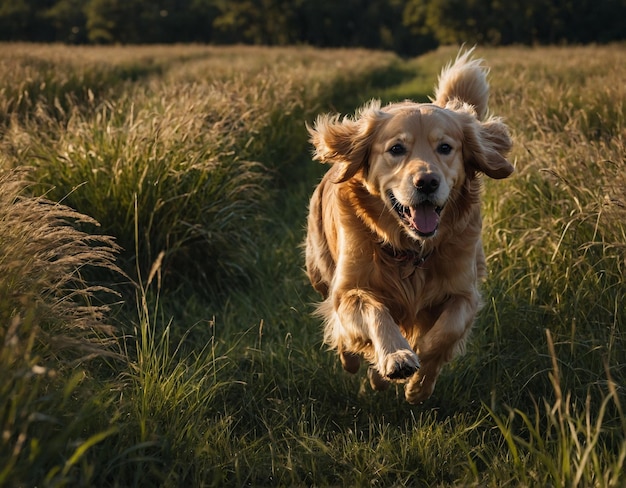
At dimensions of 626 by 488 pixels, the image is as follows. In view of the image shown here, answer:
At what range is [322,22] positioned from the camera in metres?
56.7

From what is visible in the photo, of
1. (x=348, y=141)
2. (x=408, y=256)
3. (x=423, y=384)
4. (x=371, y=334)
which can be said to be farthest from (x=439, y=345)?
(x=348, y=141)

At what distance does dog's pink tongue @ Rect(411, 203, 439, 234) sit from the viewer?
3.06 m

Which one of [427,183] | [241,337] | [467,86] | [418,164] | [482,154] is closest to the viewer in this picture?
[427,183]

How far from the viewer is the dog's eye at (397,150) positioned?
3242mm

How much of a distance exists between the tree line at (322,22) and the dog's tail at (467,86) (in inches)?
1890

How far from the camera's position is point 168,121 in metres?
4.80

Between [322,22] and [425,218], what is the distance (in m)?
56.3

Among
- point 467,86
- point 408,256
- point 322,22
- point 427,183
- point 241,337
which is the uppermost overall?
point 322,22

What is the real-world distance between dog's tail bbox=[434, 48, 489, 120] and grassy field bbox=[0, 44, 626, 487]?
595 millimetres

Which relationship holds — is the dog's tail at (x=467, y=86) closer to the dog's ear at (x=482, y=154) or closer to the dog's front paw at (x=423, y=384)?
the dog's ear at (x=482, y=154)

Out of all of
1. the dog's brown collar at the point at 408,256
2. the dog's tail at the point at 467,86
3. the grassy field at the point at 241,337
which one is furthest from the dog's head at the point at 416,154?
the grassy field at the point at 241,337

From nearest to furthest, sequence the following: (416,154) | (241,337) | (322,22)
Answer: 1. (416,154)
2. (241,337)
3. (322,22)

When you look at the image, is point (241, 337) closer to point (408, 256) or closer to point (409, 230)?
point (408, 256)

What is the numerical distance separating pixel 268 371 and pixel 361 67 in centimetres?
1611
